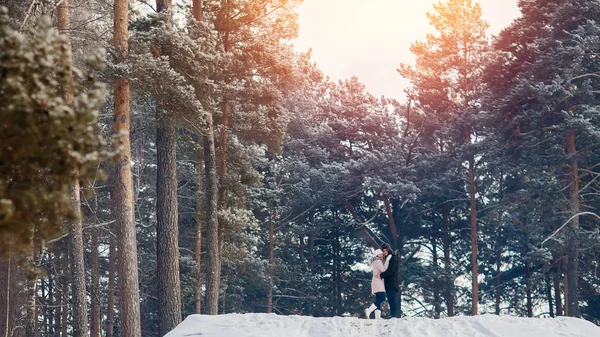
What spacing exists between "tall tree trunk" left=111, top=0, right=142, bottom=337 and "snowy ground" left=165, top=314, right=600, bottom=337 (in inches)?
41.4

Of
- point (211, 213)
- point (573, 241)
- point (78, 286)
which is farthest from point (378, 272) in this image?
point (573, 241)

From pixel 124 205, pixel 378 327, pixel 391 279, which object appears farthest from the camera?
pixel 391 279

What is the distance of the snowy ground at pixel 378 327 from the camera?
12352 millimetres

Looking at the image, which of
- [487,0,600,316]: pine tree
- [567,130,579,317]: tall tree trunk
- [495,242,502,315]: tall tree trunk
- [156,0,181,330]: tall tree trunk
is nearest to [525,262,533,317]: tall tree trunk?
[495,242,502,315]: tall tree trunk

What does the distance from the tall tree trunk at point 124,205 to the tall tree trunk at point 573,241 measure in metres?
13.7

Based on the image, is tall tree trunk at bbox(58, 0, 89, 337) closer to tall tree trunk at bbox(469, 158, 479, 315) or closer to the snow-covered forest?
the snow-covered forest

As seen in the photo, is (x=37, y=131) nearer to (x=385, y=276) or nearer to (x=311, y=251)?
(x=385, y=276)

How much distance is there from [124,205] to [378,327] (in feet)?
16.7

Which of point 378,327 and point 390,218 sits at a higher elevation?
point 390,218

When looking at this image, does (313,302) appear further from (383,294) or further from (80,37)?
(80,37)

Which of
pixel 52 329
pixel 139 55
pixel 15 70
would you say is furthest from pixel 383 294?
pixel 52 329

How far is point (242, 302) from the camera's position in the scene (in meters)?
29.5

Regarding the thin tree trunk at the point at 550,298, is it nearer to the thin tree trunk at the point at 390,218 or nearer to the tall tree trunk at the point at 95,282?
the thin tree trunk at the point at 390,218

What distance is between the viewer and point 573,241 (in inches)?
832
